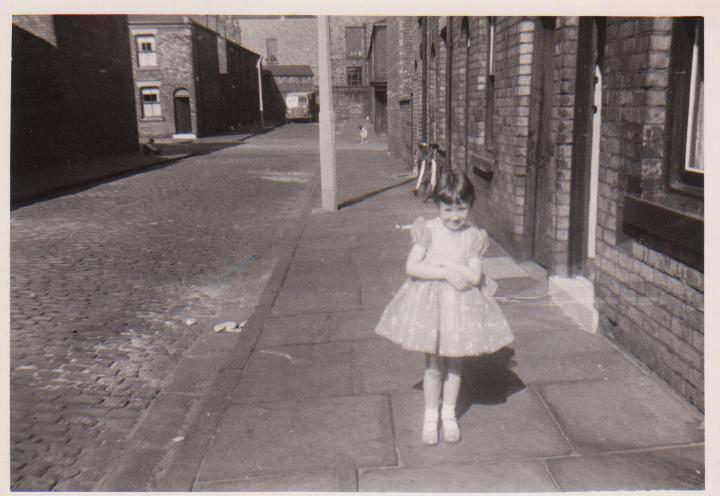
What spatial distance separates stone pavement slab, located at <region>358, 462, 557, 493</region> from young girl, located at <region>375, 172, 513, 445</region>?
0.53m

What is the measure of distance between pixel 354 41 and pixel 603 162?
62411mm

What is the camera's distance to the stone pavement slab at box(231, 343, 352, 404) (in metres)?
3.95

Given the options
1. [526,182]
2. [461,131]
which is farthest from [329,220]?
[526,182]

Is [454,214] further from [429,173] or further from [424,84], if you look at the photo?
[424,84]

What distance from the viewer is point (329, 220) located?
10453 mm

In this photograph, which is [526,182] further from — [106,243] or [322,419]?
[106,243]

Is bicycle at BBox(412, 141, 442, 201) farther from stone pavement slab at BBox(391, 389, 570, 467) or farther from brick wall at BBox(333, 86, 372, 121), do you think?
brick wall at BBox(333, 86, 372, 121)

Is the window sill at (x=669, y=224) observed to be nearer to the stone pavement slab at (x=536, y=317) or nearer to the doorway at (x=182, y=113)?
the stone pavement slab at (x=536, y=317)

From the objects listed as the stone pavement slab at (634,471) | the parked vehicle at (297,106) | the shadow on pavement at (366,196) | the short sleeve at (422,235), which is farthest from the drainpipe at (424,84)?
the parked vehicle at (297,106)

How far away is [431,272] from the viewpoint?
2982 millimetres

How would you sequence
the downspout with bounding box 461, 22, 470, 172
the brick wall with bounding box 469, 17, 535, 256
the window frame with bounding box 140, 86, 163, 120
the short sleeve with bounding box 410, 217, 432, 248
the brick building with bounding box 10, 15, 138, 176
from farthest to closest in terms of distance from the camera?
the window frame with bounding box 140, 86, 163, 120 < the brick building with bounding box 10, 15, 138, 176 < the downspout with bounding box 461, 22, 470, 172 < the brick wall with bounding box 469, 17, 535, 256 < the short sleeve with bounding box 410, 217, 432, 248

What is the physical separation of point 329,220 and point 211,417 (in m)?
6.92

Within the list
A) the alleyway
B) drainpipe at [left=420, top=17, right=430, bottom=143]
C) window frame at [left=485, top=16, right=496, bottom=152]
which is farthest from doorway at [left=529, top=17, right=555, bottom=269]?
drainpipe at [left=420, top=17, right=430, bottom=143]

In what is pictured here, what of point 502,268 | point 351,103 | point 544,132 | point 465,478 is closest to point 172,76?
point 351,103
